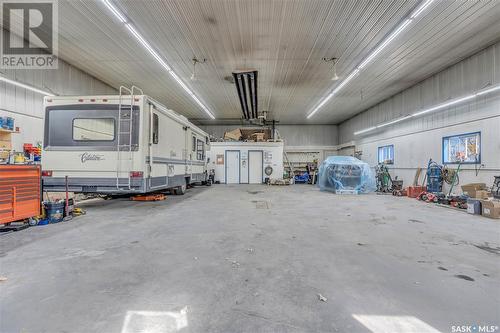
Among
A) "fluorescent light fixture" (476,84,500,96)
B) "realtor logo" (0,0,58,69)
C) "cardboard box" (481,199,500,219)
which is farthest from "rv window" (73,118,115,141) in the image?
"fluorescent light fixture" (476,84,500,96)

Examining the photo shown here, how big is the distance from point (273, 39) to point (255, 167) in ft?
29.8

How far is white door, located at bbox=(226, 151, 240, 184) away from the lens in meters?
14.4

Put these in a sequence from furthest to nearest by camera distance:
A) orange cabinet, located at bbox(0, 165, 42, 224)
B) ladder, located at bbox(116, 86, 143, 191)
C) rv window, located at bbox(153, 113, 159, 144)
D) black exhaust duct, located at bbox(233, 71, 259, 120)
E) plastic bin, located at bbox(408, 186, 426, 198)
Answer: plastic bin, located at bbox(408, 186, 426, 198), black exhaust duct, located at bbox(233, 71, 259, 120), rv window, located at bbox(153, 113, 159, 144), ladder, located at bbox(116, 86, 143, 191), orange cabinet, located at bbox(0, 165, 42, 224)

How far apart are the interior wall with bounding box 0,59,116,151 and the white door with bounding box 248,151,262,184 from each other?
9.36 meters

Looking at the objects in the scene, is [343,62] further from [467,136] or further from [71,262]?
[71,262]

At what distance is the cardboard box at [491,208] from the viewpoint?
500 cm

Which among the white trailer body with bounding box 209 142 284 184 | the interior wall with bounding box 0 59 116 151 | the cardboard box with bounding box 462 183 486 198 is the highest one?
the interior wall with bounding box 0 59 116 151

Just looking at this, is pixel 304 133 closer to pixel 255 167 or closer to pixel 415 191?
pixel 255 167

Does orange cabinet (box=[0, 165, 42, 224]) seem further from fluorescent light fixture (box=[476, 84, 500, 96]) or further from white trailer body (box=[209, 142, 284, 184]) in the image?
fluorescent light fixture (box=[476, 84, 500, 96])

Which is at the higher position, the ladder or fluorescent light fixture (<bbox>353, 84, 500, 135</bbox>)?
fluorescent light fixture (<bbox>353, 84, 500, 135</bbox>)

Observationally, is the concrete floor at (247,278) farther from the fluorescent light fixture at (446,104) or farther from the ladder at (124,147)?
the fluorescent light fixture at (446,104)

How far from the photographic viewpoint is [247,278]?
2.17 m

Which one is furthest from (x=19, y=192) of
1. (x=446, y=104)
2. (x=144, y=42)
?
(x=446, y=104)

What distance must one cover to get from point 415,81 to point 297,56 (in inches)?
223
